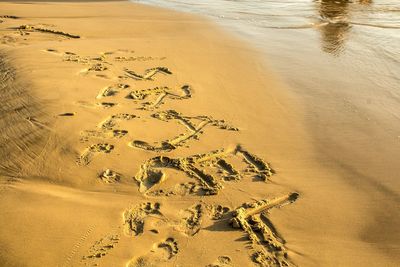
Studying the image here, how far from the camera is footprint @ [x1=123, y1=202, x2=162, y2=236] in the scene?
2.78 meters

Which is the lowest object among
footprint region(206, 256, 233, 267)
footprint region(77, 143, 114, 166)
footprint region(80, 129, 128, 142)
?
footprint region(206, 256, 233, 267)

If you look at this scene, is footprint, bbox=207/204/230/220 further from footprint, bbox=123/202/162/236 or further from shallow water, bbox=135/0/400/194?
shallow water, bbox=135/0/400/194

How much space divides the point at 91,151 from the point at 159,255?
55.6 inches

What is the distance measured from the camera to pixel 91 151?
3602 mm

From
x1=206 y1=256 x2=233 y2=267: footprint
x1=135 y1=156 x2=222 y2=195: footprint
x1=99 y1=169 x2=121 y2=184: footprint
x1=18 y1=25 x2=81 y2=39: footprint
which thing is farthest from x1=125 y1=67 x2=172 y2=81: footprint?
x1=206 y1=256 x2=233 y2=267: footprint

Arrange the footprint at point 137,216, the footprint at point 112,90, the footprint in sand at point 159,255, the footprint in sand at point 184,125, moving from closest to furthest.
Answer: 1. the footprint in sand at point 159,255
2. the footprint at point 137,216
3. the footprint in sand at point 184,125
4. the footprint at point 112,90

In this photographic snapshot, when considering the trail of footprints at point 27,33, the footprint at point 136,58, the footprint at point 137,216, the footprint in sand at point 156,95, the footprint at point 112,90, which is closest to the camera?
the footprint at point 137,216

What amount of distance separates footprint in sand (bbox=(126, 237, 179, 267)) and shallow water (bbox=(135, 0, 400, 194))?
1.90 m

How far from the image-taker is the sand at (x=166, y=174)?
2678 mm

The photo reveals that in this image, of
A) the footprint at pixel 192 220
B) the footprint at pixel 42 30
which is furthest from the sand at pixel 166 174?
the footprint at pixel 42 30

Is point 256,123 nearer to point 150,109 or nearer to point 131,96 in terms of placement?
point 150,109

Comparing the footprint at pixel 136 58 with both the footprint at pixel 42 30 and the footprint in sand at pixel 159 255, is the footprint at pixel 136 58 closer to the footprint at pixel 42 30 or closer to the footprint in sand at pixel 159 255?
the footprint at pixel 42 30

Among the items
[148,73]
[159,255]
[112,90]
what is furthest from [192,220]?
[148,73]

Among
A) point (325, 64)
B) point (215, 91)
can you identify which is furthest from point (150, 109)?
point (325, 64)
